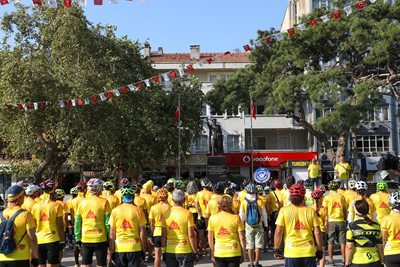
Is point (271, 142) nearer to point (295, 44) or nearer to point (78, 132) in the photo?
point (295, 44)

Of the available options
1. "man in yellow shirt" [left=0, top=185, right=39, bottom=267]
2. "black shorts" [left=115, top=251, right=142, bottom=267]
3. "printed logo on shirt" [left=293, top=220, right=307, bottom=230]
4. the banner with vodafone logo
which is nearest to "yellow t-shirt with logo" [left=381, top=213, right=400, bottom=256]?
"printed logo on shirt" [left=293, top=220, right=307, bottom=230]

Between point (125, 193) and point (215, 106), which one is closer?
point (125, 193)

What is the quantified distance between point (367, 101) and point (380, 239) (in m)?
19.3

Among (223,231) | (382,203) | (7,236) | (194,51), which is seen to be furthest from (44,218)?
(194,51)

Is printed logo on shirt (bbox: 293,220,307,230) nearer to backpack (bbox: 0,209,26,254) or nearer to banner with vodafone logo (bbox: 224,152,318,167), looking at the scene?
backpack (bbox: 0,209,26,254)

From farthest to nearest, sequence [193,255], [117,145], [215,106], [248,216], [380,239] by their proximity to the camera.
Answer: [215,106], [117,145], [248,216], [193,255], [380,239]

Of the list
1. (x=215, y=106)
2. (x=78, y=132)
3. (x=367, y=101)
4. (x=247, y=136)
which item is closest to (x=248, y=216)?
(x=78, y=132)

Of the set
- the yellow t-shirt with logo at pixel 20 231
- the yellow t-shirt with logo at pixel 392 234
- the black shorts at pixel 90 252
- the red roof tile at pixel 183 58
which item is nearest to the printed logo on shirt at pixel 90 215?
the black shorts at pixel 90 252

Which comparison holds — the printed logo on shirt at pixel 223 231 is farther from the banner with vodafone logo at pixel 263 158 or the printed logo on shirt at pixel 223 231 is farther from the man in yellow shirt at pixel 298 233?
the banner with vodafone logo at pixel 263 158

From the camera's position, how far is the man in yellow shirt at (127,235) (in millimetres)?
6008

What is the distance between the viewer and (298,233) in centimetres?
530

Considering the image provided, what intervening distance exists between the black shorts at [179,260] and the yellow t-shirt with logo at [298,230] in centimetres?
150

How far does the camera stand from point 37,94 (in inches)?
792

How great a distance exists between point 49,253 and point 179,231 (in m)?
2.66
